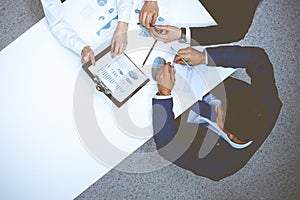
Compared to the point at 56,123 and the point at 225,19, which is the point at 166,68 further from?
the point at 56,123

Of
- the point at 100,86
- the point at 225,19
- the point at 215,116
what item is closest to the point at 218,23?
the point at 225,19

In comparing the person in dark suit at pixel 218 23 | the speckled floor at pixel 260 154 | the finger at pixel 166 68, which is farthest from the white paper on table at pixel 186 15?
the speckled floor at pixel 260 154

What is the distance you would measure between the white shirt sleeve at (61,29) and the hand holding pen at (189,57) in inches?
10.2

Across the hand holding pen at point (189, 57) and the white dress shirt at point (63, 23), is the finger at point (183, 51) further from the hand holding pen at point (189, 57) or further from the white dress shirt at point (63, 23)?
the white dress shirt at point (63, 23)

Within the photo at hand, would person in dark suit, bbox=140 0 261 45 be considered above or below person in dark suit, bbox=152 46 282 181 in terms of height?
above

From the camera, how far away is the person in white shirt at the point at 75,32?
0.99 metres

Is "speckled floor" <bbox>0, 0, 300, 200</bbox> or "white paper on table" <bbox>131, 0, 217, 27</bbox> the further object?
"speckled floor" <bbox>0, 0, 300, 200</bbox>

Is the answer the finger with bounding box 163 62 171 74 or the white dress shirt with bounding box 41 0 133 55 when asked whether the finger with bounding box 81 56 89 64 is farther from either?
the finger with bounding box 163 62 171 74

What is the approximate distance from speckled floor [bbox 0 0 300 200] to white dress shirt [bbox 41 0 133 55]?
340 mm

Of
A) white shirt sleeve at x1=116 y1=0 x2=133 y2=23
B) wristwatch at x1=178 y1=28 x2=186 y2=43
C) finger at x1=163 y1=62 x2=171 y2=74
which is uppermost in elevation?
white shirt sleeve at x1=116 y1=0 x2=133 y2=23

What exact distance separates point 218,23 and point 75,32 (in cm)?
40

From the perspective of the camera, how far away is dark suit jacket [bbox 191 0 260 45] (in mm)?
1024

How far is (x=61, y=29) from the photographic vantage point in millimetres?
1001

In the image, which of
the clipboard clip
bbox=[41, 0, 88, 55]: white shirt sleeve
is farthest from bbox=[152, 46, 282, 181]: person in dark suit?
bbox=[41, 0, 88, 55]: white shirt sleeve
